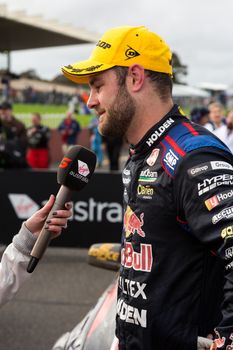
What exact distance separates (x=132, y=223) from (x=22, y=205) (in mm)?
5815

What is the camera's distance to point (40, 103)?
31062mm

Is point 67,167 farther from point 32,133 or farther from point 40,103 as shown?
point 40,103

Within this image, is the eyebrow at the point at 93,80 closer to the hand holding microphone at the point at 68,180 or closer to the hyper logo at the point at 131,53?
the hyper logo at the point at 131,53

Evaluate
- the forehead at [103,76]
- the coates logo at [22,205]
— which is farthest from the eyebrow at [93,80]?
the coates logo at [22,205]

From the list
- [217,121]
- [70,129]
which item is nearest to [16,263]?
[217,121]

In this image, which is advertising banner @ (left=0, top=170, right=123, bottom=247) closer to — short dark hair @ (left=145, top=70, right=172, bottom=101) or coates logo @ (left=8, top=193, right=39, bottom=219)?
coates logo @ (left=8, top=193, right=39, bottom=219)

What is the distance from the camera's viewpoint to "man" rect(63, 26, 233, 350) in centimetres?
192

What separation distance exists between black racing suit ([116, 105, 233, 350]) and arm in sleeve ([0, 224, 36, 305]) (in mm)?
415

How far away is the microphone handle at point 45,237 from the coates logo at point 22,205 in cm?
561

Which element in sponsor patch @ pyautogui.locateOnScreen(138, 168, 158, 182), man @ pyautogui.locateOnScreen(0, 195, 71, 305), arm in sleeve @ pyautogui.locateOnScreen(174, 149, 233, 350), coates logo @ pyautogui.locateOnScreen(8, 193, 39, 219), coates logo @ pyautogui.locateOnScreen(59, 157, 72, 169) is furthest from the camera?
coates logo @ pyautogui.locateOnScreen(8, 193, 39, 219)

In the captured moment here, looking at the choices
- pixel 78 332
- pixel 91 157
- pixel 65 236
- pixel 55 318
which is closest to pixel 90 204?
pixel 65 236

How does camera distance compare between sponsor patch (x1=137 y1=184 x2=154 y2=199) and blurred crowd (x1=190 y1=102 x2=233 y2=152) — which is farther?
blurred crowd (x1=190 y1=102 x2=233 y2=152)

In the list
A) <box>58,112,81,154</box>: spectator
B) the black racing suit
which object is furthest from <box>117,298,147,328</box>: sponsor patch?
<box>58,112,81,154</box>: spectator

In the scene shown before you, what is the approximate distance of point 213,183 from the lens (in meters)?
1.90
